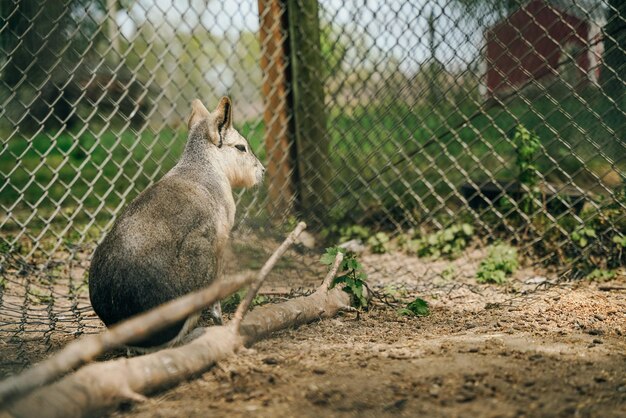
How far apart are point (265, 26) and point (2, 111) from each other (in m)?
1.86

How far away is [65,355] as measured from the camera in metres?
1.92

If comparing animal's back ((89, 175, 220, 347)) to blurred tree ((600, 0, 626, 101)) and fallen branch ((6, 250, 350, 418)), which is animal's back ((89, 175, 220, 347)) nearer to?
fallen branch ((6, 250, 350, 418))

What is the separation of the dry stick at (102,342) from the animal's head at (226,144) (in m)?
1.78

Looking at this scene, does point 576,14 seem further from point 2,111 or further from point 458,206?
point 2,111

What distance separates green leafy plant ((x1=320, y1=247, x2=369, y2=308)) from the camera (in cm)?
354

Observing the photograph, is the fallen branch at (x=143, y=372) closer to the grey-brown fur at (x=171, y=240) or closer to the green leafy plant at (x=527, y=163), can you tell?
the grey-brown fur at (x=171, y=240)

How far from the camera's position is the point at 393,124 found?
4.96 metres

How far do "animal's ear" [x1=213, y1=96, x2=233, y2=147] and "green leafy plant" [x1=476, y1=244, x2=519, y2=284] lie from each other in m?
1.72

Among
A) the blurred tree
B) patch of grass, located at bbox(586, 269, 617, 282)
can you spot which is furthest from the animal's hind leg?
the blurred tree

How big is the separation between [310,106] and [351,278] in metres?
1.93

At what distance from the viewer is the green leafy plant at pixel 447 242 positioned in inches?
188

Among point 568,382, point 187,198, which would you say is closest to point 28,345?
point 187,198

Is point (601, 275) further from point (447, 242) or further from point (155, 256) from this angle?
point (155, 256)

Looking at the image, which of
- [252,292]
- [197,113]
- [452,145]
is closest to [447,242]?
[452,145]
